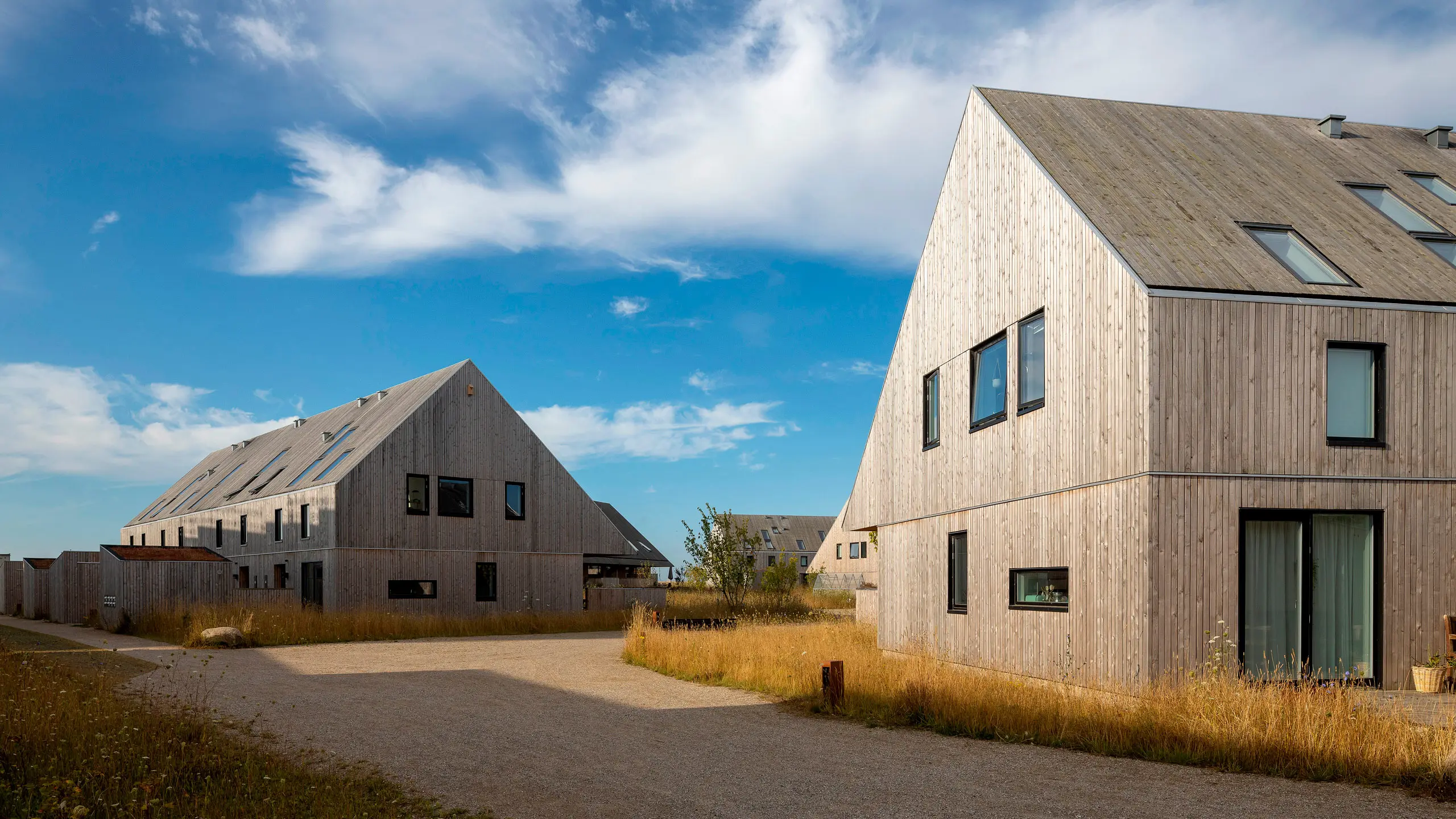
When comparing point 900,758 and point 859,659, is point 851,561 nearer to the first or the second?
point 859,659

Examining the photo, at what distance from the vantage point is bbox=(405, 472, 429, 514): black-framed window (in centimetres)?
3041

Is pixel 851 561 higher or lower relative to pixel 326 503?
lower

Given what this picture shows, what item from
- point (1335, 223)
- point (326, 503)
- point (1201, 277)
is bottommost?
point (326, 503)

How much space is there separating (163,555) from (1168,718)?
86.9 ft

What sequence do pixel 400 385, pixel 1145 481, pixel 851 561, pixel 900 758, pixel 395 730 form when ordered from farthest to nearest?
pixel 851 561 < pixel 400 385 < pixel 1145 481 < pixel 395 730 < pixel 900 758

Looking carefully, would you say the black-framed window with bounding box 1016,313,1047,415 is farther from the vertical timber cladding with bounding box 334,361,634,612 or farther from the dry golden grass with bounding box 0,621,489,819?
the vertical timber cladding with bounding box 334,361,634,612

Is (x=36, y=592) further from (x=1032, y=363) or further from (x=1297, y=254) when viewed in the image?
(x=1297, y=254)

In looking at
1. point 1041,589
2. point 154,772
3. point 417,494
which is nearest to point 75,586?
point 417,494

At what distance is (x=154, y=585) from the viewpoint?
1081 inches

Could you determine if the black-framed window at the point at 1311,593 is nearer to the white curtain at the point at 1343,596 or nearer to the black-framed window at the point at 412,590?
the white curtain at the point at 1343,596

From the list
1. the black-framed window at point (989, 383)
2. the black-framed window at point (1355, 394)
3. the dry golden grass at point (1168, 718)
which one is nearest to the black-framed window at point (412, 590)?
the dry golden grass at point (1168, 718)

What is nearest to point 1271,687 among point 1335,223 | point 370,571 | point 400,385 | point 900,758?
point 900,758

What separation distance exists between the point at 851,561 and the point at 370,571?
3268 cm

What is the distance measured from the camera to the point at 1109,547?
41.8ft
